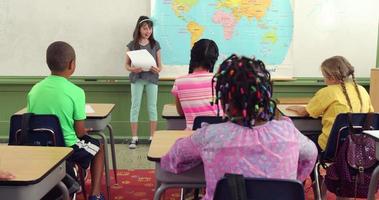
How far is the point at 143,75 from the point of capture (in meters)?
5.22

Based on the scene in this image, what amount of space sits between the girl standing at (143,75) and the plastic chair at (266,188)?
12.1 feet

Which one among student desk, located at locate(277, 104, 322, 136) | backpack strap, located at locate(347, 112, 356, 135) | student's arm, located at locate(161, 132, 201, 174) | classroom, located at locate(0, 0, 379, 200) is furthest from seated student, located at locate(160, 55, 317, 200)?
classroom, located at locate(0, 0, 379, 200)

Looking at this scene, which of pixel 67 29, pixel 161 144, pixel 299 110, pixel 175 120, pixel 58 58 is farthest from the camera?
pixel 67 29

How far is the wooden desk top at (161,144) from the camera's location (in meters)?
2.16

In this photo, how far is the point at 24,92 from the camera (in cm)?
546

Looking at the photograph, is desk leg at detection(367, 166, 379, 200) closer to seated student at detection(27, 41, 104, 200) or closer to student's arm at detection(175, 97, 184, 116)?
student's arm at detection(175, 97, 184, 116)

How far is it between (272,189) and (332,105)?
1748mm

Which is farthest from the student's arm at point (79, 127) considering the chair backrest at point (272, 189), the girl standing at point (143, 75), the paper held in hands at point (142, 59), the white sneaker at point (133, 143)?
the white sneaker at point (133, 143)

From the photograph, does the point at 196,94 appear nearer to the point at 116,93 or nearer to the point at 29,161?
the point at 29,161

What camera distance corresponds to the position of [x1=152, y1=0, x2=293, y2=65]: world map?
208 inches

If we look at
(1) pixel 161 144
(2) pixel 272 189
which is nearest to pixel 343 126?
(1) pixel 161 144

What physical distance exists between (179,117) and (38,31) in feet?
9.07

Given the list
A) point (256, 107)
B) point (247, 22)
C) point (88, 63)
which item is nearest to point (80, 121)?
point (256, 107)

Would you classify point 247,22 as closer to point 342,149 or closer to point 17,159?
point 342,149
